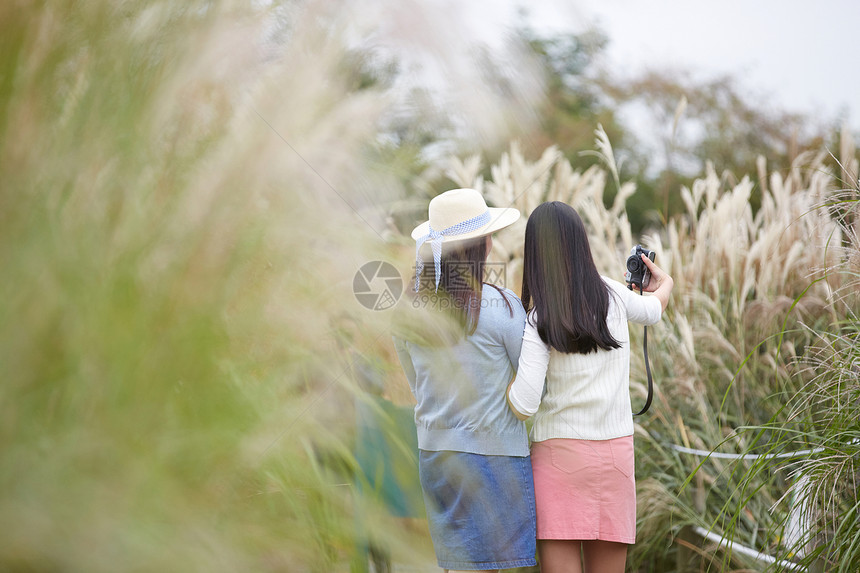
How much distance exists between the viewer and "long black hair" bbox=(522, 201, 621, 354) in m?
1.75

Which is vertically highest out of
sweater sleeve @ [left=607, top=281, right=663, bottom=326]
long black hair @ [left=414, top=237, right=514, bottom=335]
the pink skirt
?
long black hair @ [left=414, top=237, right=514, bottom=335]

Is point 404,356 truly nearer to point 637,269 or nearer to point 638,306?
point 638,306

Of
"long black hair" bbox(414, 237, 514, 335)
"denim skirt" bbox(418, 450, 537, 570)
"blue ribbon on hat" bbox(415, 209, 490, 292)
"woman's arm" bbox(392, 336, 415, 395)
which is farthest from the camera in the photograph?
"long black hair" bbox(414, 237, 514, 335)

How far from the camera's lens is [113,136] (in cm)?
57

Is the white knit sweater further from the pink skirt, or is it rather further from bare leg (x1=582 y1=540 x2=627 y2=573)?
bare leg (x1=582 y1=540 x2=627 y2=573)

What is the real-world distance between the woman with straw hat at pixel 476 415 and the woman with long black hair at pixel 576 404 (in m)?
0.07

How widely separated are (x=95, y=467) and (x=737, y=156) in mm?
14904

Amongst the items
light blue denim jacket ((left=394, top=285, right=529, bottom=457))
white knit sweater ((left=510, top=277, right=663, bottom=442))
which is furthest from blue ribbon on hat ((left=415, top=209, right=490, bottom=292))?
white knit sweater ((left=510, top=277, right=663, bottom=442))

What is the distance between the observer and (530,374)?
1719mm

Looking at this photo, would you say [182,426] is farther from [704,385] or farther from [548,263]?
[704,385]

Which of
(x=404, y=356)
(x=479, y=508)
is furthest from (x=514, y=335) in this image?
(x=404, y=356)

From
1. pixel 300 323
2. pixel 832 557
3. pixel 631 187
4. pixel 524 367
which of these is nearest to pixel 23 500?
pixel 300 323

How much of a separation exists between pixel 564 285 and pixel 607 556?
78 centimetres

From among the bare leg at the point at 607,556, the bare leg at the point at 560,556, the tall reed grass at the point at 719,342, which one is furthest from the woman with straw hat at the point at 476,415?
the tall reed grass at the point at 719,342
